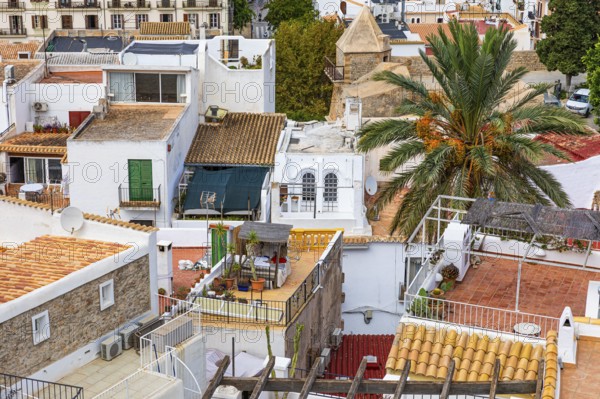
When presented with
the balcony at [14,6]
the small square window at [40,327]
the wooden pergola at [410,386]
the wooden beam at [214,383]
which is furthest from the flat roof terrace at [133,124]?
the balcony at [14,6]

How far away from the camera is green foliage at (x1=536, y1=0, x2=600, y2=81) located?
222ft

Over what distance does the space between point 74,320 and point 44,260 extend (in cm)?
183

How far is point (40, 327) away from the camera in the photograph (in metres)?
20.3

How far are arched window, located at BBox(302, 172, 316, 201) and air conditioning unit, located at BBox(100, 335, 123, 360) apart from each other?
1674cm

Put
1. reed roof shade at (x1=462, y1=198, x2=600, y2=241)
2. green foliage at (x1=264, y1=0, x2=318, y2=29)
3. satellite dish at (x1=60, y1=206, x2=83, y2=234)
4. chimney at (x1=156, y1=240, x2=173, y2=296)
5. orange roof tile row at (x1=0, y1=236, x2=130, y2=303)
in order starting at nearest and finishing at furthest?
orange roof tile row at (x1=0, y1=236, x2=130, y2=303), reed roof shade at (x1=462, y1=198, x2=600, y2=241), satellite dish at (x1=60, y1=206, x2=83, y2=234), chimney at (x1=156, y1=240, x2=173, y2=296), green foliage at (x1=264, y1=0, x2=318, y2=29)

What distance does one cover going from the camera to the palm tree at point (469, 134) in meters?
27.9

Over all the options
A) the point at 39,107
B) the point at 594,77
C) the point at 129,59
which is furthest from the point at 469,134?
the point at 594,77

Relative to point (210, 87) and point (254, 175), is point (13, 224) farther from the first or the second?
point (210, 87)

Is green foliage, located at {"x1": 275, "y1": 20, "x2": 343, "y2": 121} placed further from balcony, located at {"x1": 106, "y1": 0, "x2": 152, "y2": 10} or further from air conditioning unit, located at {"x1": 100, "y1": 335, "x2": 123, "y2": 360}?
air conditioning unit, located at {"x1": 100, "y1": 335, "x2": 123, "y2": 360}

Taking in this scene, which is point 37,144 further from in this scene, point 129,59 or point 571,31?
point 571,31

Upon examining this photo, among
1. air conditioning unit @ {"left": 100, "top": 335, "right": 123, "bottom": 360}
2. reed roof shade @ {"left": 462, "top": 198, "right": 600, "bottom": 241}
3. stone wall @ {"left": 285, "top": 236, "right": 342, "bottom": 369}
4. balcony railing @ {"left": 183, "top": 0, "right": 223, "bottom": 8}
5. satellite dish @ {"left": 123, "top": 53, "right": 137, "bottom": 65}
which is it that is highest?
balcony railing @ {"left": 183, "top": 0, "right": 223, "bottom": 8}

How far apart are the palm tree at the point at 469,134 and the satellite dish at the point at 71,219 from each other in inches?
335

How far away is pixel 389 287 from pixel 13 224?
45.1 feet

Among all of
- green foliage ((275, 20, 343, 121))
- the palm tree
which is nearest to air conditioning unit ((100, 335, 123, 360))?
the palm tree
